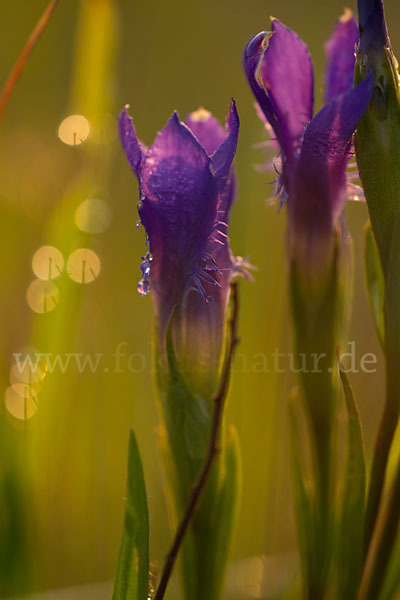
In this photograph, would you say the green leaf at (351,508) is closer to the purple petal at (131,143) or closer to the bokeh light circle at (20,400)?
the purple petal at (131,143)

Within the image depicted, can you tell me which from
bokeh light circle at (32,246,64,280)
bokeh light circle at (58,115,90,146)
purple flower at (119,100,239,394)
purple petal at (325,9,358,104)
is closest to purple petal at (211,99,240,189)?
purple flower at (119,100,239,394)

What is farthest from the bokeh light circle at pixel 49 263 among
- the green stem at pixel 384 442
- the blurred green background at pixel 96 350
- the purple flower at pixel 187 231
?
the green stem at pixel 384 442

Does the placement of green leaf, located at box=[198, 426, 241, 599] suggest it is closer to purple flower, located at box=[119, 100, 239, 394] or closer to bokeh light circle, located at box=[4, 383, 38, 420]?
purple flower, located at box=[119, 100, 239, 394]

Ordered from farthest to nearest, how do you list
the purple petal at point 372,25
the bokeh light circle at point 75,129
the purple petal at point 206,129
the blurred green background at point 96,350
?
the bokeh light circle at point 75,129 < the blurred green background at point 96,350 < the purple petal at point 206,129 < the purple petal at point 372,25

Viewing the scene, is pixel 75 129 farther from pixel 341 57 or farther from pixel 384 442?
pixel 384 442

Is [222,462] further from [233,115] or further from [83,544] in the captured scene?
[83,544]

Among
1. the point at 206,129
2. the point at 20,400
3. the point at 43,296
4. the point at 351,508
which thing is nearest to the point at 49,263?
the point at 43,296

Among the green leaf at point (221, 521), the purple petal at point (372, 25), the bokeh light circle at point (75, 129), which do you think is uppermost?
the bokeh light circle at point (75, 129)
